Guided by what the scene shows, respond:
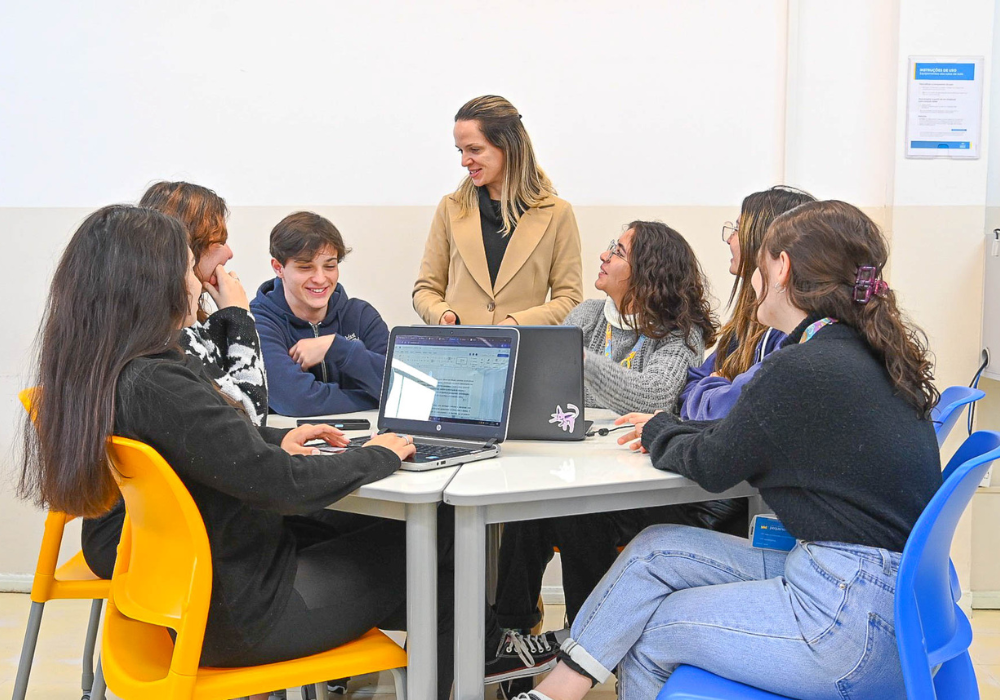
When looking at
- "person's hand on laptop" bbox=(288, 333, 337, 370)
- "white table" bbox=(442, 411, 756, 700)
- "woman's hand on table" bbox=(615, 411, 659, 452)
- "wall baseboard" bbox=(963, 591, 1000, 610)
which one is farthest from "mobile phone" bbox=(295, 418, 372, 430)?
"wall baseboard" bbox=(963, 591, 1000, 610)

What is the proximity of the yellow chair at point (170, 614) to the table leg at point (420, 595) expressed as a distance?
26mm

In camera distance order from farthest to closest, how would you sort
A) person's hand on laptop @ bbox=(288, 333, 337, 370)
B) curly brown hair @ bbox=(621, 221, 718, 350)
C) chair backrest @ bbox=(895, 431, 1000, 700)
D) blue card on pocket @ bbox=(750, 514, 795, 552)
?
person's hand on laptop @ bbox=(288, 333, 337, 370) → curly brown hair @ bbox=(621, 221, 718, 350) → blue card on pocket @ bbox=(750, 514, 795, 552) → chair backrest @ bbox=(895, 431, 1000, 700)

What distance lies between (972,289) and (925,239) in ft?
0.76

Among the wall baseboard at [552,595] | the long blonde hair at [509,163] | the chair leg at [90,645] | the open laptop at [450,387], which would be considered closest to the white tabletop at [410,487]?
the open laptop at [450,387]

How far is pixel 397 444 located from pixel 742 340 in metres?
0.91

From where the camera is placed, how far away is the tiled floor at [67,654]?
2375mm

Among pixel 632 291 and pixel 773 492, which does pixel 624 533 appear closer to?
pixel 632 291

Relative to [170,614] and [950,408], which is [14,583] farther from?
[950,408]

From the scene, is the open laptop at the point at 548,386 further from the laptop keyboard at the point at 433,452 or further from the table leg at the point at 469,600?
the table leg at the point at 469,600

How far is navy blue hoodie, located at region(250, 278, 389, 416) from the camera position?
2264 mm

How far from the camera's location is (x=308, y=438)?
5.83ft

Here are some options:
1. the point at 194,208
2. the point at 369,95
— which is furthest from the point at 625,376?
the point at 369,95

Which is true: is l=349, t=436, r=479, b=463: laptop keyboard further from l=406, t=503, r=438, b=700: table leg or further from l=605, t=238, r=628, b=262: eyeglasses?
l=605, t=238, r=628, b=262: eyeglasses

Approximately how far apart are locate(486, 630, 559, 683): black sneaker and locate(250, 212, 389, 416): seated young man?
0.73 meters
